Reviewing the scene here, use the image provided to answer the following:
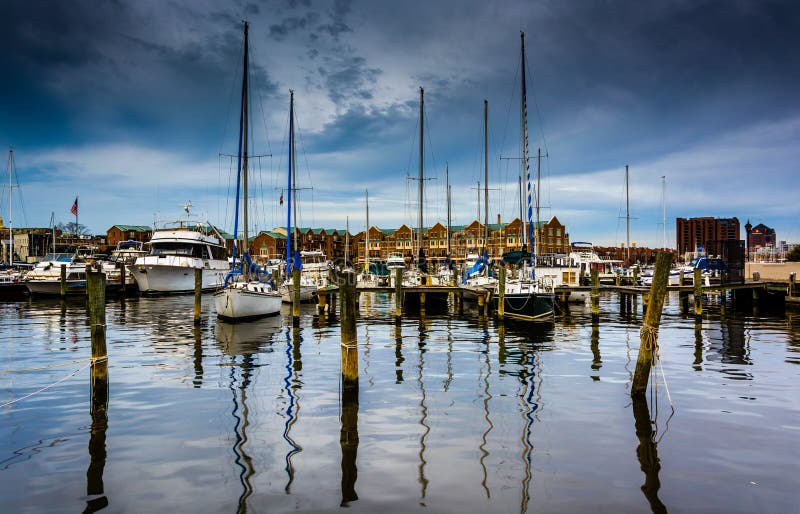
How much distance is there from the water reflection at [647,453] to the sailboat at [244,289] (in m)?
20.1

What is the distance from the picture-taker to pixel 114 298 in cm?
4562

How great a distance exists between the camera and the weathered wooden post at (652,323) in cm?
1123

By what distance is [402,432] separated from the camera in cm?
973

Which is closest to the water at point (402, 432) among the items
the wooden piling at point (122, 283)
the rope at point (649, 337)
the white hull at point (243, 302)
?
the rope at point (649, 337)

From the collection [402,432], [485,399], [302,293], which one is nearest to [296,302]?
[302,293]

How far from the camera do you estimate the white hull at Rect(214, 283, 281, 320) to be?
26469 millimetres

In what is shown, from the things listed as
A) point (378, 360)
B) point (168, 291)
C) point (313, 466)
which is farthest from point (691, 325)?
point (168, 291)

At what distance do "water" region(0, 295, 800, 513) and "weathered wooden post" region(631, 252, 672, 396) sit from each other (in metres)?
0.57

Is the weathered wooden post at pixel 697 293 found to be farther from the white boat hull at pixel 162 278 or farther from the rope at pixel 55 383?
the white boat hull at pixel 162 278

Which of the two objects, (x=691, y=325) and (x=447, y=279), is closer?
(x=691, y=325)

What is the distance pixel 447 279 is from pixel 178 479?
3952 centimetres

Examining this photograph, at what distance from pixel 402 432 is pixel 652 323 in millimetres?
5871

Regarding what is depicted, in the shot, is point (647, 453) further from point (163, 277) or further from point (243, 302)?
point (163, 277)

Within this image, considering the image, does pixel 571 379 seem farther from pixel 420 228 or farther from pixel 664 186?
pixel 664 186
